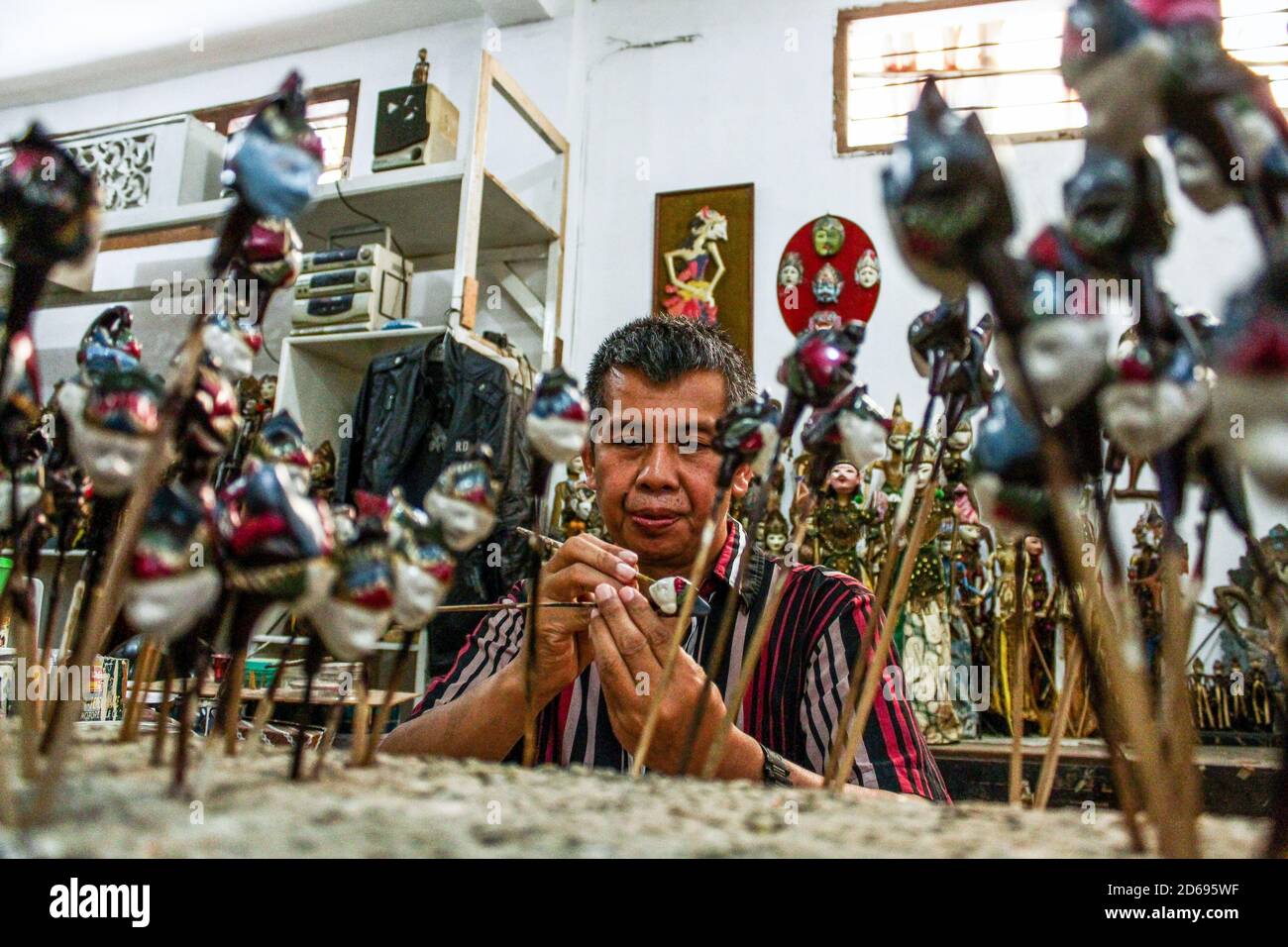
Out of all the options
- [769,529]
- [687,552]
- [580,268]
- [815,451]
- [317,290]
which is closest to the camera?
[815,451]

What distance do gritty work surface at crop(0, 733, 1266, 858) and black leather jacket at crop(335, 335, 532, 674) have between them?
1.81m

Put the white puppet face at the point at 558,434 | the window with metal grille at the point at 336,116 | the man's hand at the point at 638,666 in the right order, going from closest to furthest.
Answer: the white puppet face at the point at 558,434
the man's hand at the point at 638,666
the window with metal grille at the point at 336,116

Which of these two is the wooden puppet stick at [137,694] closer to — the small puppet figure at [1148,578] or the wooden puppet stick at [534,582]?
the wooden puppet stick at [534,582]

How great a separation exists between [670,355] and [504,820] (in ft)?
2.59

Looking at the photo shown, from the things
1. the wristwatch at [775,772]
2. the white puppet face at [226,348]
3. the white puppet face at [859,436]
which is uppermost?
the white puppet face at [226,348]

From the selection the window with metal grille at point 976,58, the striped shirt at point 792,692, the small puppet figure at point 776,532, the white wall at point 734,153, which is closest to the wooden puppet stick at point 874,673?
the striped shirt at point 792,692

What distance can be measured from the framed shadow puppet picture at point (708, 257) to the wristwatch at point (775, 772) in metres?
1.84

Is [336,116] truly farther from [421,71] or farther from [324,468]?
[324,468]

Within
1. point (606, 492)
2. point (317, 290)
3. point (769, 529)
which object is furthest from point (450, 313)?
point (606, 492)

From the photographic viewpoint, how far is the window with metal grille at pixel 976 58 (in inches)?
90.8

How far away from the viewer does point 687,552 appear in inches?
41.2
